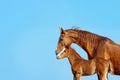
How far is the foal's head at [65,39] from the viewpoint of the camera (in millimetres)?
27922

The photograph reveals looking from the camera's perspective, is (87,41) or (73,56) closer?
(73,56)

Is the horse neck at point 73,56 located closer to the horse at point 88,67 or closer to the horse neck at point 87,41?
the horse at point 88,67

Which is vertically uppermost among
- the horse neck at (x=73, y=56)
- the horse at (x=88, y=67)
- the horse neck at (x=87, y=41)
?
the horse neck at (x=87, y=41)

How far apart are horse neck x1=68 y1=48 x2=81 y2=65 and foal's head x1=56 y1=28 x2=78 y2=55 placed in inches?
9.5

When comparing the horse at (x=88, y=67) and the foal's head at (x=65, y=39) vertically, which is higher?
the foal's head at (x=65, y=39)

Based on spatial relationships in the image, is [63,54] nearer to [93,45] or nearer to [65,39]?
[65,39]

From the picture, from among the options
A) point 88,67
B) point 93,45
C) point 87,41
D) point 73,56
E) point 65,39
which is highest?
point 65,39

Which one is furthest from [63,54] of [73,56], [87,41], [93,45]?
[93,45]

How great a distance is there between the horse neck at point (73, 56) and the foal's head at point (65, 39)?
241 mm

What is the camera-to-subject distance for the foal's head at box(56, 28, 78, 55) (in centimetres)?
2792

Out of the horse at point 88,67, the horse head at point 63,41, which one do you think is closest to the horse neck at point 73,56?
the horse at point 88,67

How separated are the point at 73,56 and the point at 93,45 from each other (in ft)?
2.47

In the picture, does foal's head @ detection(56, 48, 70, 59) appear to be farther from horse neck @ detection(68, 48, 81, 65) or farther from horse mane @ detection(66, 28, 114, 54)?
horse mane @ detection(66, 28, 114, 54)

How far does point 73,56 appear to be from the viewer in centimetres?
2795
